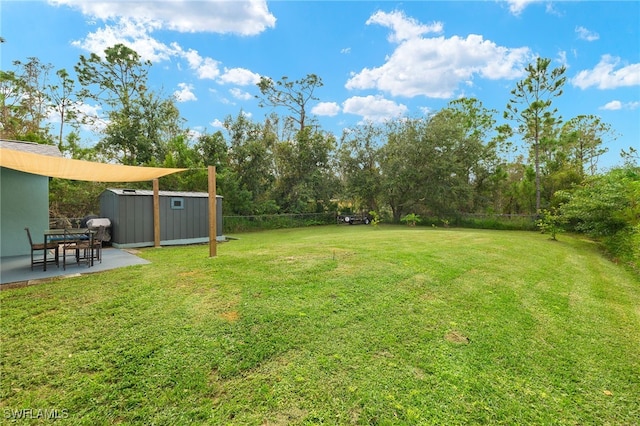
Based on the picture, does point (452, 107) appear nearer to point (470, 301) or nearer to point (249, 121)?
point (249, 121)

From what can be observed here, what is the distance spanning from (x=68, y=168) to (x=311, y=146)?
13.9 m

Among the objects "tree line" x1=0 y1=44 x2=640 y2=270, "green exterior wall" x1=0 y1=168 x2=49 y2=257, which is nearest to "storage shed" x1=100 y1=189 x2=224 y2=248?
"green exterior wall" x1=0 y1=168 x2=49 y2=257

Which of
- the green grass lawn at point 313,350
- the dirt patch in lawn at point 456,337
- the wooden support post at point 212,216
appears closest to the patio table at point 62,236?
the green grass lawn at point 313,350

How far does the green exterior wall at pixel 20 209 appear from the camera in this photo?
5977 millimetres

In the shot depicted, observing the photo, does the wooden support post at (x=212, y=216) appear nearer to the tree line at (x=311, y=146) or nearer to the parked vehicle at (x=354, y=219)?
the tree line at (x=311, y=146)

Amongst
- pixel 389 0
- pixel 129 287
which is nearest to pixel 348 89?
pixel 389 0

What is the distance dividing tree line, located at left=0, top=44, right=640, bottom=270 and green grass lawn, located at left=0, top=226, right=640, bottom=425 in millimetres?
9901

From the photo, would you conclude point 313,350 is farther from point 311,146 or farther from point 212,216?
point 311,146

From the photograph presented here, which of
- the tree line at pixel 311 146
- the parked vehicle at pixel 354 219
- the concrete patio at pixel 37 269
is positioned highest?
the tree line at pixel 311 146

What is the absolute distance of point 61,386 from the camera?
201 centimetres

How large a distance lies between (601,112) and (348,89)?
57.3 ft

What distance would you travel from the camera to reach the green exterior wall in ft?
19.6

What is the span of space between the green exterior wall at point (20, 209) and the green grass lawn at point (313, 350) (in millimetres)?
3398

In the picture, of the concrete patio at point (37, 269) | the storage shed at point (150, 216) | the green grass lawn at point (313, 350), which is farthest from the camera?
the storage shed at point (150, 216)
